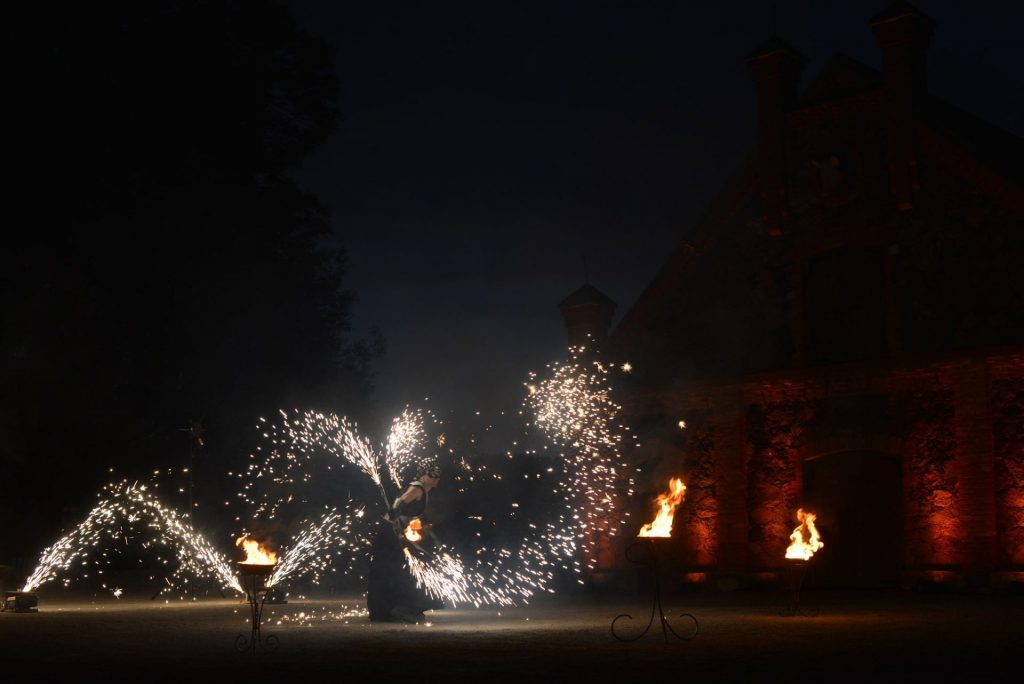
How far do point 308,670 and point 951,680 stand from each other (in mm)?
5432

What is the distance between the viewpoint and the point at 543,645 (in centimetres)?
1319

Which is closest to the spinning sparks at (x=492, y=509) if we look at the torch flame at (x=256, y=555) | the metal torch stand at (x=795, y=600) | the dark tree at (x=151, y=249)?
the dark tree at (x=151, y=249)

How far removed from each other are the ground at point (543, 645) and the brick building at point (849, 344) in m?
3.13

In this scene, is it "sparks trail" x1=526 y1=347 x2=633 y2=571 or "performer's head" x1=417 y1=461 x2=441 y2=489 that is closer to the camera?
"performer's head" x1=417 y1=461 x2=441 y2=489

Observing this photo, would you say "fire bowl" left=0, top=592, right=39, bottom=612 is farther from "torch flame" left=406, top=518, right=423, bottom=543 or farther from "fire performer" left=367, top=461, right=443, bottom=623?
"torch flame" left=406, top=518, right=423, bottom=543

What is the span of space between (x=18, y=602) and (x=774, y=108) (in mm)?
17768

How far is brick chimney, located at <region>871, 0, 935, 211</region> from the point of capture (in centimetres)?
2425

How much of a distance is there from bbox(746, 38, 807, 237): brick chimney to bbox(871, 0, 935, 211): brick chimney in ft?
7.31

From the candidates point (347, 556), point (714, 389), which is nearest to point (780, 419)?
point (714, 389)

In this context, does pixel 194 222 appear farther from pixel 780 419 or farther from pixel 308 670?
pixel 308 670

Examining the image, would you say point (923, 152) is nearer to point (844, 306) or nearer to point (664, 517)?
point (844, 306)

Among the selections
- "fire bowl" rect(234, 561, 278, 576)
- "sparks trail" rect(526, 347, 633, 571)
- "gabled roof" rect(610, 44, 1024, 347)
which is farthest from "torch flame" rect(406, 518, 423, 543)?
"gabled roof" rect(610, 44, 1024, 347)

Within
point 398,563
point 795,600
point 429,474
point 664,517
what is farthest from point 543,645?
point 795,600

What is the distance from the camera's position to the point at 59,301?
95.0 ft
